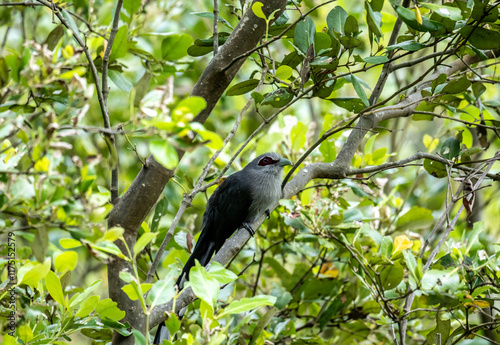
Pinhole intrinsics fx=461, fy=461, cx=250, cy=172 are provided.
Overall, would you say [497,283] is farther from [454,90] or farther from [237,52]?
[237,52]

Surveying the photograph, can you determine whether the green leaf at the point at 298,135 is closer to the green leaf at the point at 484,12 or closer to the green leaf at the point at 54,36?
the green leaf at the point at 484,12

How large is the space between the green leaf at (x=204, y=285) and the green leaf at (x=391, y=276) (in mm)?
1451

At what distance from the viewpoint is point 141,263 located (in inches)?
134

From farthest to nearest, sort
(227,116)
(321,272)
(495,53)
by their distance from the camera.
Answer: (227,116) < (321,272) < (495,53)

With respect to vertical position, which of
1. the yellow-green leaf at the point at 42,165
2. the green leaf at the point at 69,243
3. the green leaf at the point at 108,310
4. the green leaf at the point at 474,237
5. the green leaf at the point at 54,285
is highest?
the green leaf at the point at 474,237

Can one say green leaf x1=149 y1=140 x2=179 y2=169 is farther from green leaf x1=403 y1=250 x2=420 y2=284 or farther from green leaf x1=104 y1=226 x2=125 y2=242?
green leaf x1=403 y1=250 x2=420 y2=284

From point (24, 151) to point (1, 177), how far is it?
0.49 ft

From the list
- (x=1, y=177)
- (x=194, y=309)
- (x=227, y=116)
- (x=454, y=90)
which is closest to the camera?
(x=1, y=177)

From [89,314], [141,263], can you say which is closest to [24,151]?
[89,314]

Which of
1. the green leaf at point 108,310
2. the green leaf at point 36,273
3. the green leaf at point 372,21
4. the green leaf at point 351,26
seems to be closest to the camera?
the green leaf at point 36,273

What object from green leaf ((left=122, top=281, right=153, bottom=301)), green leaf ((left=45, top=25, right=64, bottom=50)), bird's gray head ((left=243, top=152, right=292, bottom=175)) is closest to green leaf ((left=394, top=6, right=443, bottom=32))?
green leaf ((left=122, top=281, right=153, bottom=301))

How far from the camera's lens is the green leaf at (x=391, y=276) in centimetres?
280

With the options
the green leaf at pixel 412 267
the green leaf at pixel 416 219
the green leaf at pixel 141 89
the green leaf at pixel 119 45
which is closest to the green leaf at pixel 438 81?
the green leaf at pixel 412 267

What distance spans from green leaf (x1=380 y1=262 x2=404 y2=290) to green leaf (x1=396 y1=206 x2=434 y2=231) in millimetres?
998
